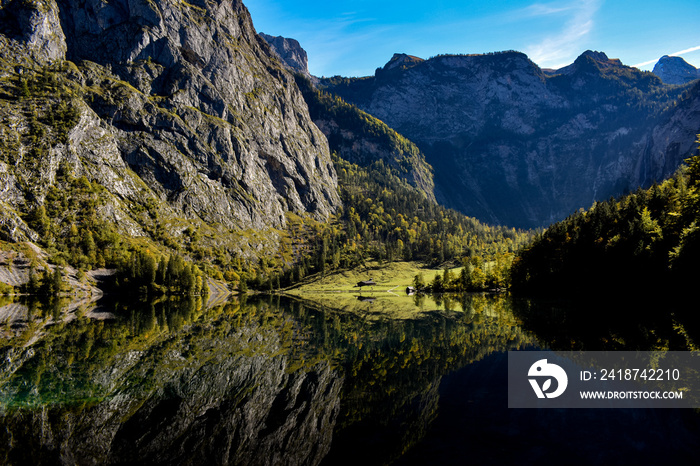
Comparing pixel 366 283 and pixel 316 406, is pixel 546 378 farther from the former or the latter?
pixel 366 283

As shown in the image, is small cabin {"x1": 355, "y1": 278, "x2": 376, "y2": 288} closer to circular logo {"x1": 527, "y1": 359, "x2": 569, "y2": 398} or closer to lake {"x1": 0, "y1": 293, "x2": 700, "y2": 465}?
lake {"x1": 0, "y1": 293, "x2": 700, "y2": 465}

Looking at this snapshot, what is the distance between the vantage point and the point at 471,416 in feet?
58.4

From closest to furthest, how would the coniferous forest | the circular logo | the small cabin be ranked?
the circular logo
the coniferous forest
the small cabin

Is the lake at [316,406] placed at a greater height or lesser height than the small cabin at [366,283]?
greater

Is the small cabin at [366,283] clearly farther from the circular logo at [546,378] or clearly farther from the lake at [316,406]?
the circular logo at [546,378]

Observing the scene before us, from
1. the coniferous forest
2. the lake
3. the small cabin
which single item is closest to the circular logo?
the lake

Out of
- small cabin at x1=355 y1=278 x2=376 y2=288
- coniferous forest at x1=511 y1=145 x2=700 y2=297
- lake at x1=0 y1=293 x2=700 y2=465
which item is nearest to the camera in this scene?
lake at x1=0 y1=293 x2=700 y2=465

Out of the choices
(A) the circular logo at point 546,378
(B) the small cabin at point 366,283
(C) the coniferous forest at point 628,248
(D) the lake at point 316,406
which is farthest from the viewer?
(B) the small cabin at point 366,283

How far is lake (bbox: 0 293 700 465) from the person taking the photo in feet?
47.4

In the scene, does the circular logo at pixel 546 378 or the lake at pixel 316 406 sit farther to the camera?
the circular logo at pixel 546 378

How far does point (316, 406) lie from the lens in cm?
2019

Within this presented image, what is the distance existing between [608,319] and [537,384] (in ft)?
102

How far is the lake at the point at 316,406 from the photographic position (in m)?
14.4

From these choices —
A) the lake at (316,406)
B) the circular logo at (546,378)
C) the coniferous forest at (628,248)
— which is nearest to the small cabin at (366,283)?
the coniferous forest at (628,248)
